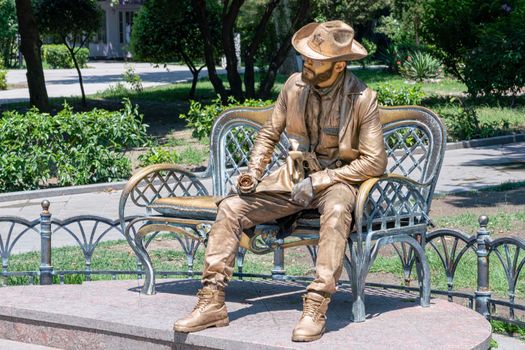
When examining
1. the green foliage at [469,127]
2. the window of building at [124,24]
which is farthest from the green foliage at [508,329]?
the window of building at [124,24]

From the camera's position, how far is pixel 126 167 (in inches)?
534

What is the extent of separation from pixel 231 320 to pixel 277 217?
612 mm

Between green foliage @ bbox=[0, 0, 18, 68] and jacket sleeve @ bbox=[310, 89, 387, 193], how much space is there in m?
40.5

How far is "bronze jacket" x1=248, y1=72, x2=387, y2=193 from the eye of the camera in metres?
5.53

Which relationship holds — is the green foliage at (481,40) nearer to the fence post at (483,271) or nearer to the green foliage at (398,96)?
the green foliage at (398,96)

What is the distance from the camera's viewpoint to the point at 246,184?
5629 millimetres

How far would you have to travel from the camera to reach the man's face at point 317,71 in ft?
18.3

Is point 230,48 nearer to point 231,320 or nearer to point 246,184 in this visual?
point 246,184

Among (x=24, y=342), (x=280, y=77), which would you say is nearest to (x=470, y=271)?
(x=24, y=342)

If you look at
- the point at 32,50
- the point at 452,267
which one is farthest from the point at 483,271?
the point at 32,50

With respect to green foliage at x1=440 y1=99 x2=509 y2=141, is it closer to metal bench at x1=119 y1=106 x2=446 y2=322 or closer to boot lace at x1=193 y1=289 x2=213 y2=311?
metal bench at x1=119 y1=106 x2=446 y2=322

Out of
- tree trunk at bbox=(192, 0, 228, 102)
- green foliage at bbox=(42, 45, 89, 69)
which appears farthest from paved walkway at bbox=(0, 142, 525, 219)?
green foliage at bbox=(42, 45, 89, 69)

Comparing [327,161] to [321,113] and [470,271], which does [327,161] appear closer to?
[321,113]

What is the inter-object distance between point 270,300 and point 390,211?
3.00 ft
